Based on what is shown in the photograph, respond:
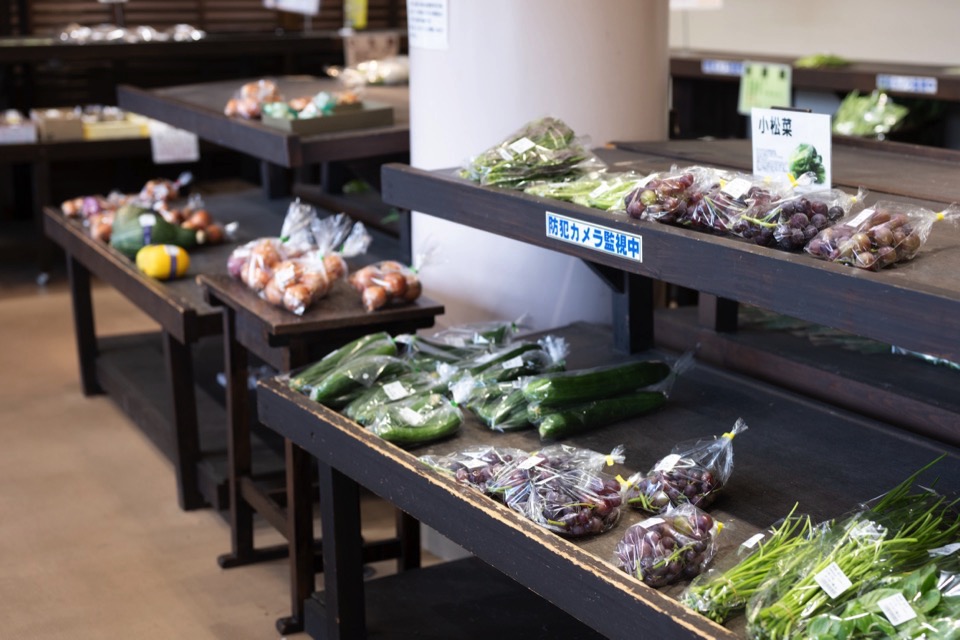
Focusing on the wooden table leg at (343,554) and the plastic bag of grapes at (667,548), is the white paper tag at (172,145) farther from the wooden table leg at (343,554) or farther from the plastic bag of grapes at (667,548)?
the plastic bag of grapes at (667,548)

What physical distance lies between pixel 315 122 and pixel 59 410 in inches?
77.5

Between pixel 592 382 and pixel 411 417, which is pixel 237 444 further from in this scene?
pixel 592 382

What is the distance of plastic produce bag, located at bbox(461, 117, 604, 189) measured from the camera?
2484mm

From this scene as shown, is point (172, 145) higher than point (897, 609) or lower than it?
higher

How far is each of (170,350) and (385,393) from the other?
1479 mm

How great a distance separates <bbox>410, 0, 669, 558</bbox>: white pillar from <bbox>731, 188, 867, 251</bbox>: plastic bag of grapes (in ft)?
4.30

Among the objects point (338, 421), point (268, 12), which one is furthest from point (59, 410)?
point (268, 12)

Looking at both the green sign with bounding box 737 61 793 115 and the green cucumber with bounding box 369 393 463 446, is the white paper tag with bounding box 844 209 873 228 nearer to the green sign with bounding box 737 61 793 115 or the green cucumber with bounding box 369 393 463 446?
the green cucumber with bounding box 369 393 463 446

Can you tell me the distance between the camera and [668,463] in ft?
7.15

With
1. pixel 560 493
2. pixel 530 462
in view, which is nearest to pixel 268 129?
pixel 530 462

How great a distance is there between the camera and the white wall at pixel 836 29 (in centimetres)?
690

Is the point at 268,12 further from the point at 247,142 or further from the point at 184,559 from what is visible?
the point at 184,559

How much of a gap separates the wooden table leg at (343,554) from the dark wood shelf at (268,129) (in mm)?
1165

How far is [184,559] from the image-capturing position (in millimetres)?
3613
